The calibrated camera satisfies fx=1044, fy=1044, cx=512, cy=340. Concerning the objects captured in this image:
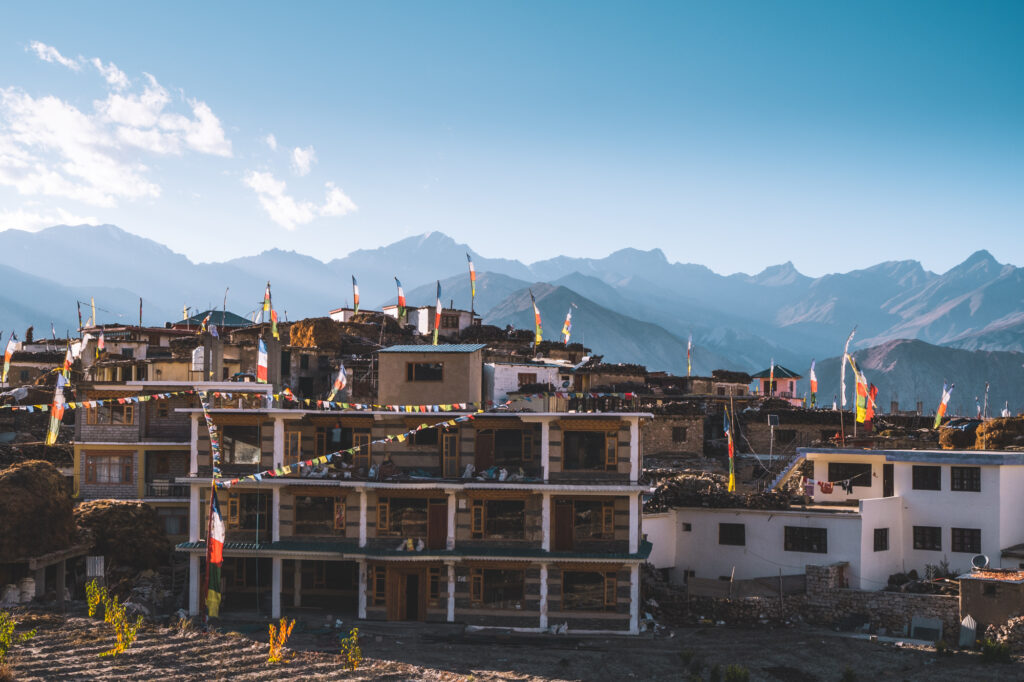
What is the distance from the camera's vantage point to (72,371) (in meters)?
60.7

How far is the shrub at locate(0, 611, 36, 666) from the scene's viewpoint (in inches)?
1156

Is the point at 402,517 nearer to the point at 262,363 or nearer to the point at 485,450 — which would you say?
the point at 485,450

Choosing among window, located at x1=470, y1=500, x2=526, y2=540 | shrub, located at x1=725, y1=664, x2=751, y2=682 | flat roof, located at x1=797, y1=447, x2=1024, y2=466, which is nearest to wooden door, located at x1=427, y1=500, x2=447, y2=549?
window, located at x1=470, y1=500, x2=526, y2=540

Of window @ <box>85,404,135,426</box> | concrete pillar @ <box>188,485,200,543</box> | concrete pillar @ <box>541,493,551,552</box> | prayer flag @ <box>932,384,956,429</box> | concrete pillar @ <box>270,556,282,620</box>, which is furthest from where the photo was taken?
prayer flag @ <box>932,384,956,429</box>

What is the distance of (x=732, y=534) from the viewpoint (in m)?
42.8

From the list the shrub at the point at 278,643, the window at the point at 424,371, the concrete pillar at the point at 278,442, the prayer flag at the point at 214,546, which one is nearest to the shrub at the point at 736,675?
the shrub at the point at 278,643

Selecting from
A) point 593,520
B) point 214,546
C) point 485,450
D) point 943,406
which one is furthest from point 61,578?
point 943,406

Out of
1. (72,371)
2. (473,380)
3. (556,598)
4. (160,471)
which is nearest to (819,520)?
(556,598)

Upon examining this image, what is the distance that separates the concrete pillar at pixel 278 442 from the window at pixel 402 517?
13.3ft

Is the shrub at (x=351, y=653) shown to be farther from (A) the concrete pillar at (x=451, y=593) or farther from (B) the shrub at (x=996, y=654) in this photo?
(B) the shrub at (x=996, y=654)

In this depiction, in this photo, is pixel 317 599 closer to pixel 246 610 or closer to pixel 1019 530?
pixel 246 610

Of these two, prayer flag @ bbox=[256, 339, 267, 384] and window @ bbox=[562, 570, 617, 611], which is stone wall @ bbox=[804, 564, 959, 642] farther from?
prayer flag @ bbox=[256, 339, 267, 384]

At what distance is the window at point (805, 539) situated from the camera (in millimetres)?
41000

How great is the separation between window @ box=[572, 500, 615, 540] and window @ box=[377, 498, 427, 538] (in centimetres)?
556
